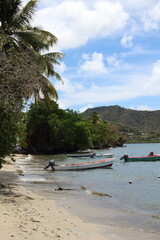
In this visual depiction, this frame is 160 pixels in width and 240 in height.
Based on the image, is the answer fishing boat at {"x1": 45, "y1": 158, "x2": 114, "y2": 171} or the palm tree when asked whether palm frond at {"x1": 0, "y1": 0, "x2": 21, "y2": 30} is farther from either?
fishing boat at {"x1": 45, "y1": 158, "x2": 114, "y2": 171}

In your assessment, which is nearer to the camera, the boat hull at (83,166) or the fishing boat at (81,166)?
the fishing boat at (81,166)

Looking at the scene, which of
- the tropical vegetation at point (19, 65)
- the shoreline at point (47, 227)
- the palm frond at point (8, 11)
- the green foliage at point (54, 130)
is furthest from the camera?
the green foliage at point (54, 130)

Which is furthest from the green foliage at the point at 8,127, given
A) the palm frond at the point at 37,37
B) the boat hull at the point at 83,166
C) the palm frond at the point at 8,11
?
the boat hull at the point at 83,166

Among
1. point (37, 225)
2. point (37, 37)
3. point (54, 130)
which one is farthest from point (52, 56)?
point (54, 130)

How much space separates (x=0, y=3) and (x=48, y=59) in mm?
5290

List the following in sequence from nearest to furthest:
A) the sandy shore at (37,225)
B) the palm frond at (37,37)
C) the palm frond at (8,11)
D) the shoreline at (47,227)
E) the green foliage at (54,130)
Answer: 1. the sandy shore at (37,225)
2. the shoreline at (47,227)
3. the palm frond at (8,11)
4. the palm frond at (37,37)
5. the green foliage at (54,130)

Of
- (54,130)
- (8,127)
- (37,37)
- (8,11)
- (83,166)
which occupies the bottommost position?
(83,166)

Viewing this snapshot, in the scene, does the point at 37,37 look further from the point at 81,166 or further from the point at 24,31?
the point at 81,166

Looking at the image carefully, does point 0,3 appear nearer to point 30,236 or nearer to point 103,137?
point 30,236

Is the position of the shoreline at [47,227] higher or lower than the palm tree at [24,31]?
lower

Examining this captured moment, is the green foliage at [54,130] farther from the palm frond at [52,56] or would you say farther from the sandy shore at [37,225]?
the sandy shore at [37,225]

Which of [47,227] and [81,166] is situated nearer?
[47,227]

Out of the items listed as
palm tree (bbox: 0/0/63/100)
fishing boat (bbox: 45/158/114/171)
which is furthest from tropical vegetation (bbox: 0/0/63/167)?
fishing boat (bbox: 45/158/114/171)

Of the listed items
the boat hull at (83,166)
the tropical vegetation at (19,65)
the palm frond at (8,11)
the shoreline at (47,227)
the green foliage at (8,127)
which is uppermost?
the palm frond at (8,11)
